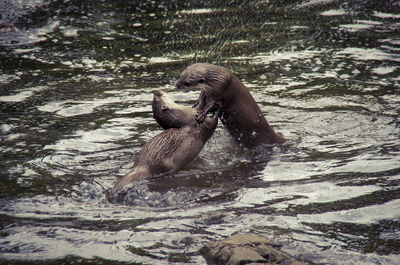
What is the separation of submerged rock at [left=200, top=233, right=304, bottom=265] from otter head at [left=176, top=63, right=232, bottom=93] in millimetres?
1708

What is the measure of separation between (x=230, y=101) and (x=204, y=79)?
0.32 metres

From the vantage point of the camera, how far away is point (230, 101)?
490 cm

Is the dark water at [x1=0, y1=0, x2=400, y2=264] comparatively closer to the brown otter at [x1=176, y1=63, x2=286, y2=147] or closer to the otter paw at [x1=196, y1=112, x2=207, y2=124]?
the brown otter at [x1=176, y1=63, x2=286, y2=147]

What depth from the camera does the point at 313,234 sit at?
3.50 meters

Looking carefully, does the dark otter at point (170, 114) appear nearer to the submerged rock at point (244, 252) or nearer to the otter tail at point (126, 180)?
the otter tail at point (126, 180)

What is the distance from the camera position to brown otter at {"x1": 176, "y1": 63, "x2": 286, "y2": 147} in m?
4.74

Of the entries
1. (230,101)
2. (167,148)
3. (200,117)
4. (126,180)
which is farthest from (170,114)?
(126,180)

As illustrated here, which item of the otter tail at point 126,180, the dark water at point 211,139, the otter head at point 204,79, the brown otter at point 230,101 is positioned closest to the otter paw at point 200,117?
the brown otter at point 230,101

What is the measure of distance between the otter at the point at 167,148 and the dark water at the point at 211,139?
0.10m

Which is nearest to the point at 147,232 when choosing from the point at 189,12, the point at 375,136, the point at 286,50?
the point at 375,136

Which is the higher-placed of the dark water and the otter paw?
the otter paw

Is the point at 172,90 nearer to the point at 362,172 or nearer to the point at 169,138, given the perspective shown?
the point at 169,138

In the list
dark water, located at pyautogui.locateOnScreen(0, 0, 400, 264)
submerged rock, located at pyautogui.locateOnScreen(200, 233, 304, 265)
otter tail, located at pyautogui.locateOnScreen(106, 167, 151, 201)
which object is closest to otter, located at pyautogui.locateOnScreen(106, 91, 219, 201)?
otter tail, located at pyautogui.locateOnScreen(106, 167, 151, 201)

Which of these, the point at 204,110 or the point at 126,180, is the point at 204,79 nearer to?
the point at 204,110
